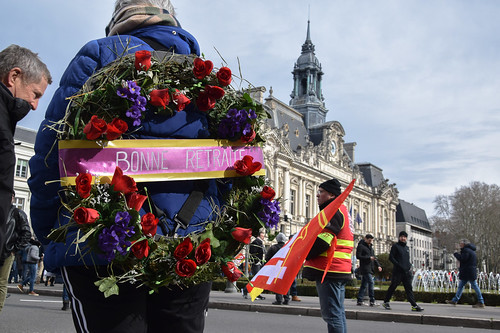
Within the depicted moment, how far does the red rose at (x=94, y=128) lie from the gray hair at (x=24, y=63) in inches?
15.9

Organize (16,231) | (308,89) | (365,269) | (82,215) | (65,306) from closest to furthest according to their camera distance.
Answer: (82,215), (16,231), (65,306), (365,269), (308,89)

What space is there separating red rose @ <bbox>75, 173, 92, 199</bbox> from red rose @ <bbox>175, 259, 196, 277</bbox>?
474 millimetres

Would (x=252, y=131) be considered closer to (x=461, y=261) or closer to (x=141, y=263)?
(x=141, y=263)

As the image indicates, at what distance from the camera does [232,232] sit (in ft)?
8.18

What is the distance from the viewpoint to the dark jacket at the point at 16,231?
688 centimetres

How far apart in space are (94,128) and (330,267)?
3.40m

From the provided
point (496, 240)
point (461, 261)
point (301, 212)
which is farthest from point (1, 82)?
point (496, 240)

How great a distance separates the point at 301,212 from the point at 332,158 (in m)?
11.4

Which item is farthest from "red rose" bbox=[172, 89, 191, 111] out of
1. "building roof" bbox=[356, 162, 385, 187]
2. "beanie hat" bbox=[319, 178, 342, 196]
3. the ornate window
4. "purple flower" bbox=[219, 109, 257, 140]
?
"building roof" bbox=[356, 162, 385, 187]

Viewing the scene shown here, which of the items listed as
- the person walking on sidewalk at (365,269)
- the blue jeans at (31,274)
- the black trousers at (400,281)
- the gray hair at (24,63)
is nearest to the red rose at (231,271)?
the gray hair at (24,63)

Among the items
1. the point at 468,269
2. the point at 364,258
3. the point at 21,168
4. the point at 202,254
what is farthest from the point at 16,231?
the point at 21,168

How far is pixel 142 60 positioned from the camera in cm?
237

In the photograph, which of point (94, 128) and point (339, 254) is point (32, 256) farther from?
point (94, 128)

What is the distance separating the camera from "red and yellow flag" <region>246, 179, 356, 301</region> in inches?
130
